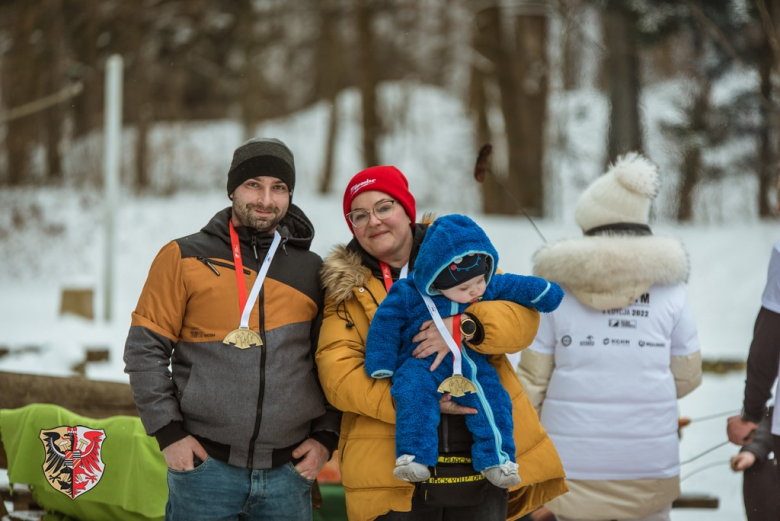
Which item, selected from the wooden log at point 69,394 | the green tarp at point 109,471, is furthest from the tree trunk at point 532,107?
the green tarp at point 109,471

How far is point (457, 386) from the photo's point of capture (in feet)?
8.79

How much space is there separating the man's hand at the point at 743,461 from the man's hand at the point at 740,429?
50 mm

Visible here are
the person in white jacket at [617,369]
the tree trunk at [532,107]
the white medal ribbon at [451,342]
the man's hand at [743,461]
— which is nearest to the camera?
the white medal ribbon at [451,342]

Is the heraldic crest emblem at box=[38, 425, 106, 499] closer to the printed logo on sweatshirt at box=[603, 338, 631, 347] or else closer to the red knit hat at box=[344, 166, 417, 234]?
the red knit hat at box=[344, 166, 417, 234]

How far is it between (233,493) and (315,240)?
12.0 meters

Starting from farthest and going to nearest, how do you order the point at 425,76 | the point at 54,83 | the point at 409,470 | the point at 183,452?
the point at 425,76
the point at 54,83
the point at 183,452
the point at 409,470

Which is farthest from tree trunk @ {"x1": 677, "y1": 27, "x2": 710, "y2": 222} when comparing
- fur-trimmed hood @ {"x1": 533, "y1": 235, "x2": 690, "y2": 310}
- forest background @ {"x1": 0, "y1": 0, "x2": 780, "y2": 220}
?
fur-trimmed hood @ {"x1": 533, "y1": 235, "x2": 690, "y2": 310}

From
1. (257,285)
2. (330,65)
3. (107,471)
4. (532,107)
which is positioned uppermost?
(330,65)

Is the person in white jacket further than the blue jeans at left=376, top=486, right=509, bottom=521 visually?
Yes

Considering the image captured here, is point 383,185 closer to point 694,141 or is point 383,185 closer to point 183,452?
point 183,452

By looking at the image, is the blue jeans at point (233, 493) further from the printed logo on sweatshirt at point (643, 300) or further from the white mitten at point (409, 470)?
the printed logo on sweatshirt at point (643, 300)

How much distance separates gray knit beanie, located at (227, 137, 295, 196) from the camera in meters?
3.00

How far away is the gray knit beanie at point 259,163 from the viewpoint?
3.00 metres

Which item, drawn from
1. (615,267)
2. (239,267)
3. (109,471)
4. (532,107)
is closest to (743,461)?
(615,267)
